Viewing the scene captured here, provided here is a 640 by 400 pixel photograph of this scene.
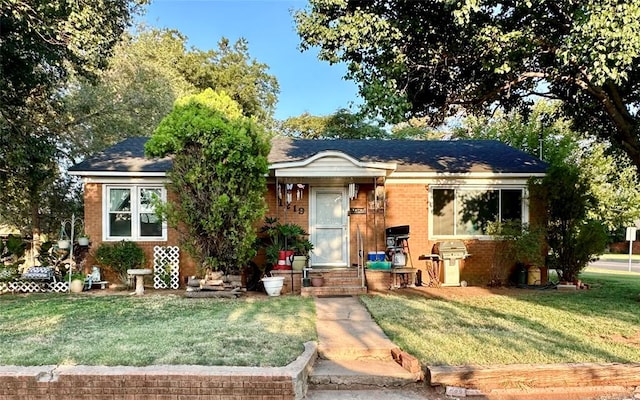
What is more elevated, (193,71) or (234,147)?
(193,71)

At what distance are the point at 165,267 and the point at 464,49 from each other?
8682 mm

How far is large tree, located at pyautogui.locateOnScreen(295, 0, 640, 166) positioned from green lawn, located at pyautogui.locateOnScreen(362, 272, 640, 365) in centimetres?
359

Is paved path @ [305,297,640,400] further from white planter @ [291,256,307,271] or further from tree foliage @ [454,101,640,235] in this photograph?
tree foliage @ [454,101,640,235]

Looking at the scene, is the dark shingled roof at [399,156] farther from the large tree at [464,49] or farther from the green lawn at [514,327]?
the green lawn at [514,327]

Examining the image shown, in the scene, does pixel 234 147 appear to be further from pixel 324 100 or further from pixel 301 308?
pixel 324 100

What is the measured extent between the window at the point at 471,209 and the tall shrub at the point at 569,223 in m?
0.84

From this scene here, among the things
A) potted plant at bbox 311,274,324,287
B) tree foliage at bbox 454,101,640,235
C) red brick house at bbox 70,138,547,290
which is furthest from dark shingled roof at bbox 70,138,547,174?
tree foliage at bbox 454,101,640,235

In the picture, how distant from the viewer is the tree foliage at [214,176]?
9305mm

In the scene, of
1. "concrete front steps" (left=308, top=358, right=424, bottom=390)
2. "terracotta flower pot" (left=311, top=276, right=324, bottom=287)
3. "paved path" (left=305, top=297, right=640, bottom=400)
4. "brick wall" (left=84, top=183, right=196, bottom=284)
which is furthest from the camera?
"brick wall" (left=84, top=183, right=196, bottom=284)

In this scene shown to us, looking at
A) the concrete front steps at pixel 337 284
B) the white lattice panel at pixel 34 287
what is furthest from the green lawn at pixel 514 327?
the white lattice panel at pixel 34 287

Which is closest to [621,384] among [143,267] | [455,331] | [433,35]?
[455,331]

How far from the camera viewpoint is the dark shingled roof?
38.2 ft

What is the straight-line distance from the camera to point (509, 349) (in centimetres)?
538

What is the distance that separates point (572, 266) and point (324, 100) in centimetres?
2169
